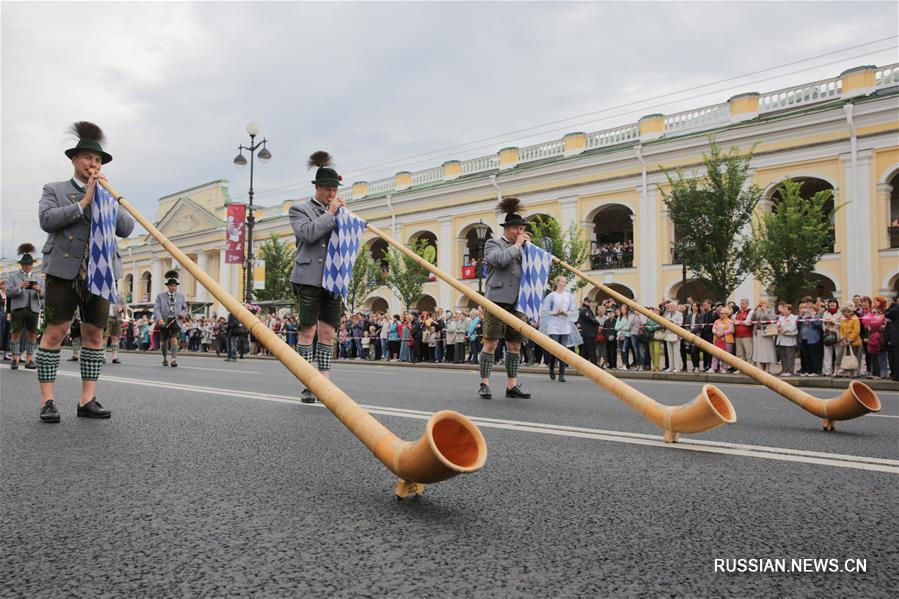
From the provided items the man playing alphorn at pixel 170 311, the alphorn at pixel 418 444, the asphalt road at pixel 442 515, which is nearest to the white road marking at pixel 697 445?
the asphalt road at pixel 442 515

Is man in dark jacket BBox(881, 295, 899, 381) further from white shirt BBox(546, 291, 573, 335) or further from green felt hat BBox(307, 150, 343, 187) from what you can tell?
green felt hat BBox(307, 150, 343, 187)

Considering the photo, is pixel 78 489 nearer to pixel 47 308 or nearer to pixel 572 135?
pixel 47 308

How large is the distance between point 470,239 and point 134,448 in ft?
114

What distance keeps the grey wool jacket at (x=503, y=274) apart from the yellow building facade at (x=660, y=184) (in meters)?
13.8

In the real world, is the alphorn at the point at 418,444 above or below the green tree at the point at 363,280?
below

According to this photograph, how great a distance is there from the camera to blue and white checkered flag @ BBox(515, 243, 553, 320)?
25.3 feet

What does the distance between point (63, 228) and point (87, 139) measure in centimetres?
68

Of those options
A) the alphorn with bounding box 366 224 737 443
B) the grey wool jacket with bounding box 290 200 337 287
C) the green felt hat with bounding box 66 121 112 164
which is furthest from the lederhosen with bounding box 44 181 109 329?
the alphorn with bounding box 366 224 737 443

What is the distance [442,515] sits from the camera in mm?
2457

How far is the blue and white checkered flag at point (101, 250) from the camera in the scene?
16.5 feet

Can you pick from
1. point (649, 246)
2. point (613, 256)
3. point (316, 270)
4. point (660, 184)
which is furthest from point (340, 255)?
point (613, 256)

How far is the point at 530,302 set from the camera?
7715 mm

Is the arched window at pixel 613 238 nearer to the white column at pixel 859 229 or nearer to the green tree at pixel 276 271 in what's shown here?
the white column at pixel 859 229

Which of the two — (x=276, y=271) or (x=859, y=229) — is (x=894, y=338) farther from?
(x=276, y=271)
